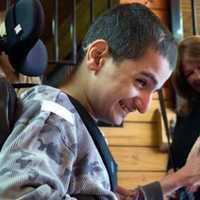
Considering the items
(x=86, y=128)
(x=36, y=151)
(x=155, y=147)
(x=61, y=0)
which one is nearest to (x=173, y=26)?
(x=155, y=147)

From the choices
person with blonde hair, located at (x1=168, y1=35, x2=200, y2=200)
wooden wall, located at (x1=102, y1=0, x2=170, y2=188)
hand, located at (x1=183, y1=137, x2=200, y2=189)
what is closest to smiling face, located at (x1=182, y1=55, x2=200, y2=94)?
person with blonde hair, located at (x1=168, y1=35, x2=200, y2=200)

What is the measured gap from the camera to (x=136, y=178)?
2.43 metres

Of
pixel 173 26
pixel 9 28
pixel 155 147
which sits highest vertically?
pixel 9 28

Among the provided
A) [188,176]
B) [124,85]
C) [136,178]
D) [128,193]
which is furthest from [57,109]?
[136,178]

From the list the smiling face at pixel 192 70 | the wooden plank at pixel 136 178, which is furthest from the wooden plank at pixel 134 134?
the smiling face at pixel 192 70

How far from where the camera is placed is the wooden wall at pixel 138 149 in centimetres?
243

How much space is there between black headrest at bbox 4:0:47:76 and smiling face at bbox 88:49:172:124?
140mm

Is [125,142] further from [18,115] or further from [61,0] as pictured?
[18,115]

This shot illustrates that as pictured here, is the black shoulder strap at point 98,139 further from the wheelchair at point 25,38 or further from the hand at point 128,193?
the hand at point 128,193

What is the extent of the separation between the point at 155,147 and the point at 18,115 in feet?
5.93

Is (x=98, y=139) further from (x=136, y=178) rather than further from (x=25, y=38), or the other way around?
(x=136, y=178)

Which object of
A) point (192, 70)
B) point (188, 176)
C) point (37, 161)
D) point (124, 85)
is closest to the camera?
point (37, 161)

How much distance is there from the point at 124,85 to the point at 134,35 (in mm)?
112

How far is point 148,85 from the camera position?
887 mm
